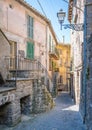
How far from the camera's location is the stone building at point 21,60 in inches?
424

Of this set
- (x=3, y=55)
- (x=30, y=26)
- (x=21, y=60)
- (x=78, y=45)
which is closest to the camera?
(x=3, y=55)

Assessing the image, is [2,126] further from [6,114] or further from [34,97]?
[34,97]

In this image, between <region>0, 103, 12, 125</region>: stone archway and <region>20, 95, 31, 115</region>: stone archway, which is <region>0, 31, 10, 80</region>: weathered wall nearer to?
<region>0, 103, 12, 125</region>: stone archway

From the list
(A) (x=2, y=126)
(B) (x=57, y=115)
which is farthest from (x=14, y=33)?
(A) (x=2, y=126)

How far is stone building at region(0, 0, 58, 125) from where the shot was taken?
10.8 m

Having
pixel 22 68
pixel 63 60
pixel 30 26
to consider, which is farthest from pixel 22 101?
pixel 63 60

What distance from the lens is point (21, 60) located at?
54.1 ft

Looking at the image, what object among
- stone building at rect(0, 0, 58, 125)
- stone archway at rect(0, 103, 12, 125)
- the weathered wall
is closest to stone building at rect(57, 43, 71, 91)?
stone building at rect(0, 0, 58, 125)

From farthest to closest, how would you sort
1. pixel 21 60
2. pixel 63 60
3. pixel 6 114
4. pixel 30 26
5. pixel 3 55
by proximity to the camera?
pixel 63 60
pixel 30 26
pixel 21 60
pixel 3 55
pixel 6 114

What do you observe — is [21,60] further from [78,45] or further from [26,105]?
[78,45]

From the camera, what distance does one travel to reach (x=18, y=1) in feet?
53.1

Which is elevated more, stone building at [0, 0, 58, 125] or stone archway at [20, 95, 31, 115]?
stone building at [0, 0, 58, 125]

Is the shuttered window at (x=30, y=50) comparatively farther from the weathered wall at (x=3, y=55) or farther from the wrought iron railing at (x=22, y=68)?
the weathered wall at (x=3, y=55)

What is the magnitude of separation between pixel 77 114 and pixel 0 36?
21.4ft
